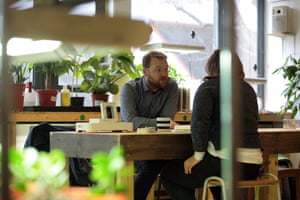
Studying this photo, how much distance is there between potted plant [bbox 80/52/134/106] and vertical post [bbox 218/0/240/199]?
13.2 feet

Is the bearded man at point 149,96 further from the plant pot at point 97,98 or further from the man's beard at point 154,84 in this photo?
the plant pot at point 97,98

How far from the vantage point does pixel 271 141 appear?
3609 mm

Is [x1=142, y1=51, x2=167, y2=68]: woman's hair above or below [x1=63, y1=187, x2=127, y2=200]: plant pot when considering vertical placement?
above

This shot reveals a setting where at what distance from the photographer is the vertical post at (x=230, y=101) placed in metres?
0.80

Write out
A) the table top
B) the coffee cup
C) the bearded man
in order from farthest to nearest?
the bearded man
the coffee cup
the table top

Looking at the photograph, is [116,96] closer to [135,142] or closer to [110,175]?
[135,142]

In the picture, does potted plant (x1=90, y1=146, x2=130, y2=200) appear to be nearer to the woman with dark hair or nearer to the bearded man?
the woman with dark hair

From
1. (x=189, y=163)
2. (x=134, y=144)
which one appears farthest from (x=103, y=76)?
(x=134, y=144)

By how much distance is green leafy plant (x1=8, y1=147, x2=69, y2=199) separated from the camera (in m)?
0.75

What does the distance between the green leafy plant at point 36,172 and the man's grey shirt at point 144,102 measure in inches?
126

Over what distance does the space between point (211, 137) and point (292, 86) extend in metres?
3.08

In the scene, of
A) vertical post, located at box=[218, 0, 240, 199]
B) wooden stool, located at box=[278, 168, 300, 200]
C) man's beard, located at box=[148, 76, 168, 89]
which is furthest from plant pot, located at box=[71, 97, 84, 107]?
vertical post, located at box=[218, 0, 240, 199]

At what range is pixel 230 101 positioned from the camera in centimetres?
81

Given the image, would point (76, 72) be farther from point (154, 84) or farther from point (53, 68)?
point (154, 84)
